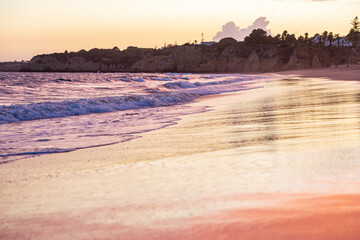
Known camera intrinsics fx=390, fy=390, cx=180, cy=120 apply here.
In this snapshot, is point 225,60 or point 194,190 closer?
point 194,190

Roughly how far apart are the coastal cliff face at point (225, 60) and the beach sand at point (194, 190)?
114m

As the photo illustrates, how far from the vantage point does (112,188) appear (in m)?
4.24

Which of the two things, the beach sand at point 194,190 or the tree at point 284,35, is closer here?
the beach sand at point 194,190

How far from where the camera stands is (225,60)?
164m

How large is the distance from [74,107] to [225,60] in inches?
6029

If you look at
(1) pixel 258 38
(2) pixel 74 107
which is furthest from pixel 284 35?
(2) pixel 74 107

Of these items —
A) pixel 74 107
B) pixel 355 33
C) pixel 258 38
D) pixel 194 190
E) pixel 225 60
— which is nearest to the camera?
pixel 194 190

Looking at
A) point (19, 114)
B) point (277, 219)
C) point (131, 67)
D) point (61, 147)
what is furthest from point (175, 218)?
point (131, 67)

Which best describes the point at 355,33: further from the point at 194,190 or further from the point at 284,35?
the point at 194,190

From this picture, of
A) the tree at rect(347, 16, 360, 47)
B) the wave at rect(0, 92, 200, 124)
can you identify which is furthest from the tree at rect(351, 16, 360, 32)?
the wave at rect(0, 92, 200, 124)

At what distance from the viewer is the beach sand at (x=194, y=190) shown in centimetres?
299

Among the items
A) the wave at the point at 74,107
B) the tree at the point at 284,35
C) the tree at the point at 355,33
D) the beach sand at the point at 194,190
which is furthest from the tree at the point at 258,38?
the beach sand at the point at 194,190

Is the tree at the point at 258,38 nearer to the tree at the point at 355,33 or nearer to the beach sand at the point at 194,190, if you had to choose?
the tree at the point at 355,33

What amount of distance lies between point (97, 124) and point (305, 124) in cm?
570
